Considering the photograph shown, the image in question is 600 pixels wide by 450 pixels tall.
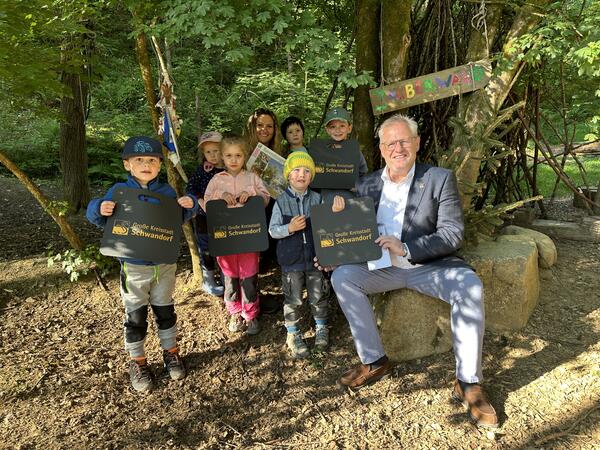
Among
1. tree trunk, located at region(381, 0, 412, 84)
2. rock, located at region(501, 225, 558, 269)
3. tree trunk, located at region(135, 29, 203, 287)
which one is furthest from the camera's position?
rock, located at region(501, 225, 558, 269)

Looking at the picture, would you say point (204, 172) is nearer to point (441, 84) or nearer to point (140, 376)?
point (140, 376)

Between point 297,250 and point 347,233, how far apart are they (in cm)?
46

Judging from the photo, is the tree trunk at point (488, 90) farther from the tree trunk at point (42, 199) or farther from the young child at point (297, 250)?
the tree trunk at point (42, 199)

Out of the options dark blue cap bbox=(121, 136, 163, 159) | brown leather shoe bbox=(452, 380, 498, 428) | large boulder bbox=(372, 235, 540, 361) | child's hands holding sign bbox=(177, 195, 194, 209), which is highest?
dark blue cap bbox=(121, 136, 163, 159)

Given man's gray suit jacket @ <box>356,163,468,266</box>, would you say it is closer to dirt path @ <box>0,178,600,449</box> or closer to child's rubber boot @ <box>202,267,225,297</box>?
dirt path @ <box>0,178,600,449</box>

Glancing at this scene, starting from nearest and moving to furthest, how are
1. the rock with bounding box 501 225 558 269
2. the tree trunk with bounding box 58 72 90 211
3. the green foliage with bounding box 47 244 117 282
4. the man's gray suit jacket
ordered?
the man's gray suit jacket, the rock with bounding box 501 225 558 269, the green foliage with bounding box 47 244 117 282, the tree trunk with bounding box 58 72 90 211

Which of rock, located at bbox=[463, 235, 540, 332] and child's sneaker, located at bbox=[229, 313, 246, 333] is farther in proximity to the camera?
child's sneaker, located at bbox=[229, 313, 246, 333]

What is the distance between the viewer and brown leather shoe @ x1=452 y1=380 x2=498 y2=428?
256 cm

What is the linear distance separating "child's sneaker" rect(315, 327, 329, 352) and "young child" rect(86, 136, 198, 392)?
104cm

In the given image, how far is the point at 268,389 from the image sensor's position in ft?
10.1

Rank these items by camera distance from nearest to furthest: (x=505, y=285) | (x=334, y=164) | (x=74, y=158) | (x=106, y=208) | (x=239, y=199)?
(x=106, y=208) < (x=505, y=285) < (x=239, y=199) < (x=334, y=164) < (x=74, y=158)

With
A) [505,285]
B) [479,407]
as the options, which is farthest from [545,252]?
[479,407]

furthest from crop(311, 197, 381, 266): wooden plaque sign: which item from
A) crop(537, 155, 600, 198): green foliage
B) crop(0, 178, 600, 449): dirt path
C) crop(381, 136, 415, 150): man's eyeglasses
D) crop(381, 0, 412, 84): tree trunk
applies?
crop(537, 155, 600, 198): green foliage

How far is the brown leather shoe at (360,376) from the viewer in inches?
117
